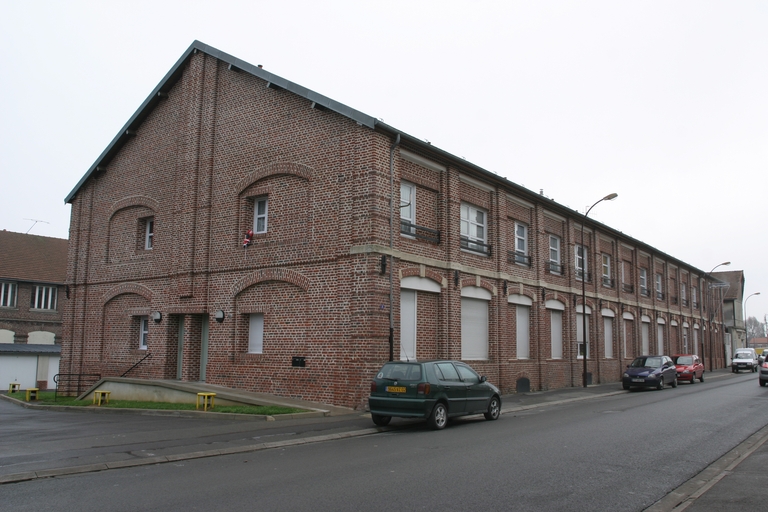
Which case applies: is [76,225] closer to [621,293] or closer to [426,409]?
[426,409]

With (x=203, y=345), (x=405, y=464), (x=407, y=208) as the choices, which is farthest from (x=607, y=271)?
(x=405, y=464)

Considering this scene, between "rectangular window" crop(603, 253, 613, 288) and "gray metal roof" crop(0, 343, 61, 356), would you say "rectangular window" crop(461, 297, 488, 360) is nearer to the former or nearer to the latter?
"rectangular window" crop(603, 253, 613, 288)

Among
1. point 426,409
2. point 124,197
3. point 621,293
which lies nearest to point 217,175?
point 124,197

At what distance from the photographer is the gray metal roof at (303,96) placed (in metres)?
18.7

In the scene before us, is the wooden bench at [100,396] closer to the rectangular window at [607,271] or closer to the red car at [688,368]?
the rectangular window at [607,271]

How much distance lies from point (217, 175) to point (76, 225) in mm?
8944

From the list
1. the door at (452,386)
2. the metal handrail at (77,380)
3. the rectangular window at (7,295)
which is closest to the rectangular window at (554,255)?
the door at (452,386)

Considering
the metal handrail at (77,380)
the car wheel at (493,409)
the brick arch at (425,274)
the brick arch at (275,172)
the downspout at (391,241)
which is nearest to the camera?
the car wheel at (493,409)

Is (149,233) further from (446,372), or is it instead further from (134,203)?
(446,372)

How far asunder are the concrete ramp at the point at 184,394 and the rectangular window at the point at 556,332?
1358cm

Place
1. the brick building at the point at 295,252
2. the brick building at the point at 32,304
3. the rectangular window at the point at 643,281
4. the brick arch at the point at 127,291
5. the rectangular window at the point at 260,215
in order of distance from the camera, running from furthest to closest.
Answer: the rectangular window at the point at 643,281, the brick building at the point at 32,304, the brick arch at the point at 127,291, the rectangular window at the point at 260,215, the brick building at the point at 295,252

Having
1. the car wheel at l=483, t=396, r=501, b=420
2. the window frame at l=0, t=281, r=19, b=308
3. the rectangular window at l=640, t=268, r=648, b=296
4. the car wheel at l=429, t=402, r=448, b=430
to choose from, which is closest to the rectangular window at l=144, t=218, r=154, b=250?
the car wheel at l=483, t=396, r=501, b=420

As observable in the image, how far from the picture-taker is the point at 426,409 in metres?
13.8

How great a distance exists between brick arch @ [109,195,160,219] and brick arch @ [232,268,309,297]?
578 cm
